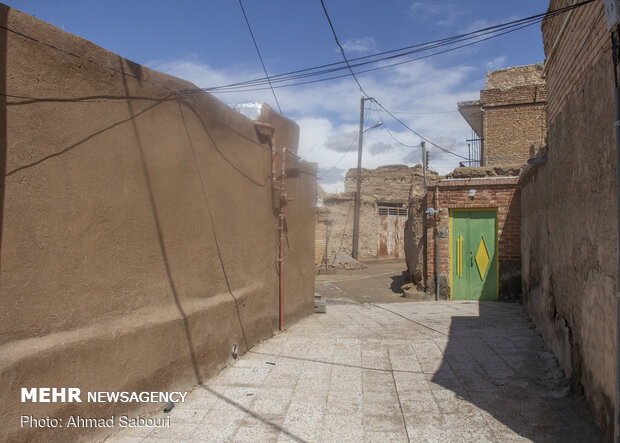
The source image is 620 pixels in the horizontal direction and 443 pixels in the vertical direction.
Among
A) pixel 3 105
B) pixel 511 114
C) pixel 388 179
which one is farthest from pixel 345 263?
pixel 3 105

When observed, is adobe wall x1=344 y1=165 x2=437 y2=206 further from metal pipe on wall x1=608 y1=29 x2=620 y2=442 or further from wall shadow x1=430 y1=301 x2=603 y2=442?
metal pipe on wall x1=608 y1=29 x2=620 y2=442

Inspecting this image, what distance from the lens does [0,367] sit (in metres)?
2.67

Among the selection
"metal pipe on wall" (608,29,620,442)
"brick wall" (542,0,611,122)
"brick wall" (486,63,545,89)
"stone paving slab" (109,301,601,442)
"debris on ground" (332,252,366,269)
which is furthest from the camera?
"debris on ground" (332,252,366,269)

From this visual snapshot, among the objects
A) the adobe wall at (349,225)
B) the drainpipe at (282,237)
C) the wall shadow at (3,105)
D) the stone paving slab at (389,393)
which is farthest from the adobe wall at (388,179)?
the wall shadow at (3,105)

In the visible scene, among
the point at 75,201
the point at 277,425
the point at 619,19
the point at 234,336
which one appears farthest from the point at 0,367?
the point at 619,19

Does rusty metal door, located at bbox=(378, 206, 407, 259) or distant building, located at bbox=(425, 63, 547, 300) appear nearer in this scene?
distant building, located at bbox=(425, 63, 547, 300)

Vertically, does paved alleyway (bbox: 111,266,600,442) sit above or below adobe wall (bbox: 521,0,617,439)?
below

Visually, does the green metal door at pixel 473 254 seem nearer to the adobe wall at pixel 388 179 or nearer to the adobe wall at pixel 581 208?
the adobe wall at pixel 581 208

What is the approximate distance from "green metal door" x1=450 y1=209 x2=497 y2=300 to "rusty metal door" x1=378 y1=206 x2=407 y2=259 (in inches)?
507

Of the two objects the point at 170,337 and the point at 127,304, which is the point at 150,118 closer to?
the point at 127,304

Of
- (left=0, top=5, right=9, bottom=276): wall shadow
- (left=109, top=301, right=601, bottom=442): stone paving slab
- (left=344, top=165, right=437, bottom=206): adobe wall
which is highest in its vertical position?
(left=344, top=165, right=437, bottom=206): adobe wall

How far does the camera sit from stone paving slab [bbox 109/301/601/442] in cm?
358

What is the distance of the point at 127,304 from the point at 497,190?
27.8 ft

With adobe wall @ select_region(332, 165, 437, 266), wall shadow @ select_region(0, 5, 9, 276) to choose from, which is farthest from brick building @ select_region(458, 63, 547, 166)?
wall shadow @ select_region(0, 5, 9, 276)
